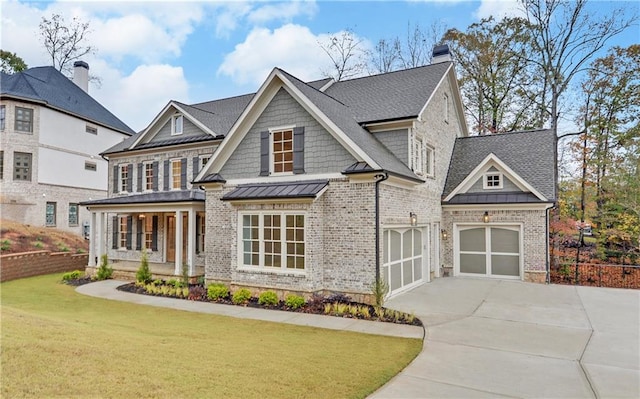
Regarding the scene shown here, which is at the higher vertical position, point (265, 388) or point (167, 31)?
point (167, 31)

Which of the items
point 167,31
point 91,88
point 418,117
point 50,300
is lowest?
point 50,300

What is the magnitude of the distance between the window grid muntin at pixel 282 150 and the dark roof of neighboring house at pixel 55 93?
19630mm

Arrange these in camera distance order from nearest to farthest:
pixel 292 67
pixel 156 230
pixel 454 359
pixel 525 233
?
pixel 454 359 < pixel 525 233 < pixel 156 230 < pixel 292 67

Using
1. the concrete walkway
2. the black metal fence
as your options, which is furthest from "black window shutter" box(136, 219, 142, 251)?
the black metal fence

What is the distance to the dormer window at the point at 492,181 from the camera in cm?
1485

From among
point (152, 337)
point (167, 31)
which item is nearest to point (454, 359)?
point (152, 337)

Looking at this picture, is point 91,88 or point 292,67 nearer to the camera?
point 292,67

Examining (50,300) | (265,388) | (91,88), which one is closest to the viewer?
(265,388)

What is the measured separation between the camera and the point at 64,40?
106 ft

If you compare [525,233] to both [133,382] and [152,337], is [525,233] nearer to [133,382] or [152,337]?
[152,337]

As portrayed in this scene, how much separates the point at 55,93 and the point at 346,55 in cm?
2057

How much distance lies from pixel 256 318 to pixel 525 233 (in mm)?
10602

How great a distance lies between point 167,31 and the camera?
1434cm

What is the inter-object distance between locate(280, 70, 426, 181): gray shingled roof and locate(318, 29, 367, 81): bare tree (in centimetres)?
1609
